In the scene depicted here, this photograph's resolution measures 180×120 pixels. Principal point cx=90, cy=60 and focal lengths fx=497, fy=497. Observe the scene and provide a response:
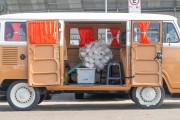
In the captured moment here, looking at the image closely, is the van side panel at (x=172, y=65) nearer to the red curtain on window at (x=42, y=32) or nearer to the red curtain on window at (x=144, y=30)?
the red curtain on window at (x=144, y=30)

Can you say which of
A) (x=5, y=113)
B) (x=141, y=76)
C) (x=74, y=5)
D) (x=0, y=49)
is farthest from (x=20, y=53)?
(x=74, y=5)

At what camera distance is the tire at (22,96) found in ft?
42.1

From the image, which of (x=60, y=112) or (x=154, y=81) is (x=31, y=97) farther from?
(x=154, y=81)

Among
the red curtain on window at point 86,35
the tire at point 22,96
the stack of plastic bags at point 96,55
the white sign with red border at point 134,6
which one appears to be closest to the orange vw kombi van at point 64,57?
the tire at point 22,96

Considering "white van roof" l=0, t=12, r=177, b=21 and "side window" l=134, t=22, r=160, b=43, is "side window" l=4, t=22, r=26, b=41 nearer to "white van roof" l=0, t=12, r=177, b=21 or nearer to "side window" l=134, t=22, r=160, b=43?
"white van roof" l=0, t=12, r=177, b=21

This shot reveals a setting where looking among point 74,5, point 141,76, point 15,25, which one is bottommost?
point 141,76

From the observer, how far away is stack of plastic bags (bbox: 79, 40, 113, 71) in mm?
13336

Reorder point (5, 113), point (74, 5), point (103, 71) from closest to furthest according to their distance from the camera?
1. point (5, 113)
2. point (103, 71)
3. point (74, 5)

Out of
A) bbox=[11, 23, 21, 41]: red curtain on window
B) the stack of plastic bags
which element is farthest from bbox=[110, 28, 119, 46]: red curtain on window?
bbox=[11, 23, 21, 41]: red curtain on window

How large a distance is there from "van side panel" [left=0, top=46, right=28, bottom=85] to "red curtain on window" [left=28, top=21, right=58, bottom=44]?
40cm

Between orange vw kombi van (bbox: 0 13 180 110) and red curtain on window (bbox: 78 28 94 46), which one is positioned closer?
orange vw kombi van (bbox: 0 13 180 110)

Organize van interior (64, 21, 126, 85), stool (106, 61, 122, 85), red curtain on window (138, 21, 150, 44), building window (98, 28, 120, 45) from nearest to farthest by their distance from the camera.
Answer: red curtain on window (138, 21, 150, 44), stool (106, 61, 122, 85), van interior (64, 21, 126, 85), building window (98, 28, 120, 45)

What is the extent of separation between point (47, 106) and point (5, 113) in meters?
2.01

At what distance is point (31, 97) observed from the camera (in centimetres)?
1290
